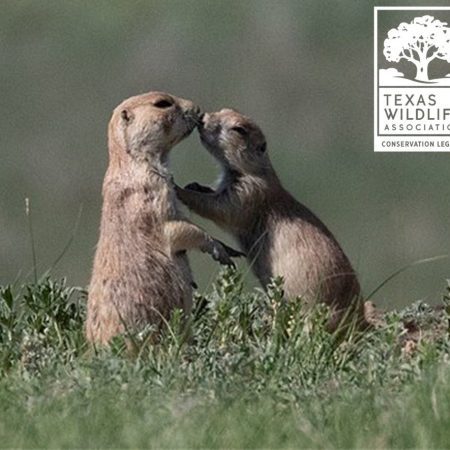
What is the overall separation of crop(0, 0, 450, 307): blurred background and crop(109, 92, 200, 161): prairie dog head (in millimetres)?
945

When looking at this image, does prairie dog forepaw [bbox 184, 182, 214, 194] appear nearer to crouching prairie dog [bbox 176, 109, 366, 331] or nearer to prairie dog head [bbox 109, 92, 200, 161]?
crouching prairie dog [bbox 176, 109, 366, 331]

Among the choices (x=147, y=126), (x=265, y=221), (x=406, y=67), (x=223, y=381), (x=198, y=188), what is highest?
(x=406, y=67)

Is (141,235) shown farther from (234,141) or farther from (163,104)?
(234,141)

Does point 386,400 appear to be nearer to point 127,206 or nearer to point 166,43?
point 127,206

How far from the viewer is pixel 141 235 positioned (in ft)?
28.2

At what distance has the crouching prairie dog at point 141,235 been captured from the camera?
8.48m

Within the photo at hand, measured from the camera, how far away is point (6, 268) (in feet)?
32.4

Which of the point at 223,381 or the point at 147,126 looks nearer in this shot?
the point at 223,381

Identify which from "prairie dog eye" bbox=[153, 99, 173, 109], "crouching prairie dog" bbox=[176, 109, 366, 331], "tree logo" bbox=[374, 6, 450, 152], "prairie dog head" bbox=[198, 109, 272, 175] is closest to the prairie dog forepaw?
"crouching prairie dog" bbox=[176, 109, 366, 331]

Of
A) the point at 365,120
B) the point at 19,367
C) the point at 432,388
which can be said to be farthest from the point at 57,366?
the point at 365,120

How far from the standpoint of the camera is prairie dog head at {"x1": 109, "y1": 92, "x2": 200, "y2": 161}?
28.5 feet

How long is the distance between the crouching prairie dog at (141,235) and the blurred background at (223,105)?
Result: 3.43 feet

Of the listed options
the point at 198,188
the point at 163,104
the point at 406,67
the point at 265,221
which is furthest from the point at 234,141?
the point at 406,67

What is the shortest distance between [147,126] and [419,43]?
1855 mm
